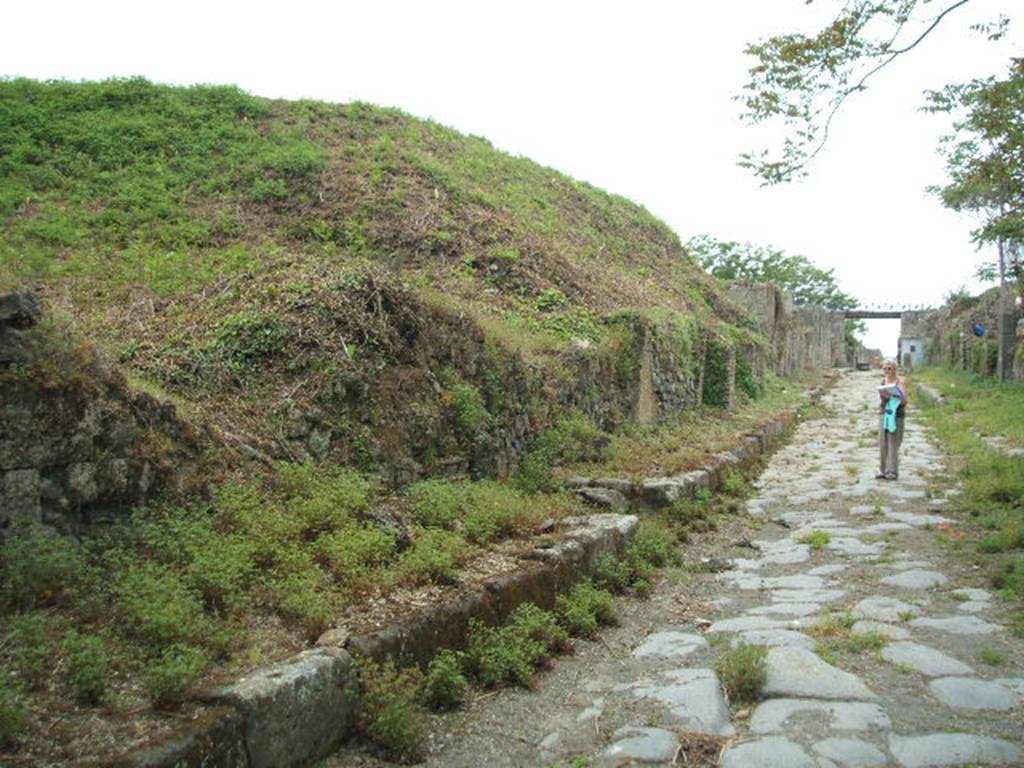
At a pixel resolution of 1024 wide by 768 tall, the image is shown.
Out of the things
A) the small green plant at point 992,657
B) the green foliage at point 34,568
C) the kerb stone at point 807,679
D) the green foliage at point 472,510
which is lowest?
the kerb stone at point 807,679

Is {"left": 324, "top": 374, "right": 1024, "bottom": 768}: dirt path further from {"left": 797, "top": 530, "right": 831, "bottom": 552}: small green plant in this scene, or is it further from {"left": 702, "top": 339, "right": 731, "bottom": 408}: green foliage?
{"left": 702, "top": 339, "right": 731, "bottom": 408}: green foliage

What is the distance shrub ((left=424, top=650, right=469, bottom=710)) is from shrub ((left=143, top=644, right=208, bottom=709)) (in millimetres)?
1140

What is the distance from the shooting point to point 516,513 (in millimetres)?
6113

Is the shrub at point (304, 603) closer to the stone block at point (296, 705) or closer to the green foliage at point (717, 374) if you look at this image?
the stone block at point (296, 705)

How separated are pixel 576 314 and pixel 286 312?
19.4 feet

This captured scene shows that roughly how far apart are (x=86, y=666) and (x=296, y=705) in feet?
2.51

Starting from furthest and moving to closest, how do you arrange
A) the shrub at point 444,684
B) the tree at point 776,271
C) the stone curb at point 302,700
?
A: the tree at point 776,271, the shrub at point 444,684, the stone curb at point 302,700

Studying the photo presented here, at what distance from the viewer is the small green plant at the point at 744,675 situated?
4184mm

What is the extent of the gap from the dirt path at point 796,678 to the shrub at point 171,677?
0.69 metres

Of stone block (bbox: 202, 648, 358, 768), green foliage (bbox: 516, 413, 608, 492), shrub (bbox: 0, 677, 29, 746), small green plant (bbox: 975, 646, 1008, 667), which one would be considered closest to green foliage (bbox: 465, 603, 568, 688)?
stone block (bbox: 202, 648, 358, 768)

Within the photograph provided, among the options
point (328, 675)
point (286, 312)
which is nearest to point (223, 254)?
point (286, 312)

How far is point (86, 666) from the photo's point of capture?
2.98 metres

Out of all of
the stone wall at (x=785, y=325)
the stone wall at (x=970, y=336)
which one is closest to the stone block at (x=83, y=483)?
the stone wall at (x=785, y=325)

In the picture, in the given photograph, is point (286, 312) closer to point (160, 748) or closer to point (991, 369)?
point (160, 748)
